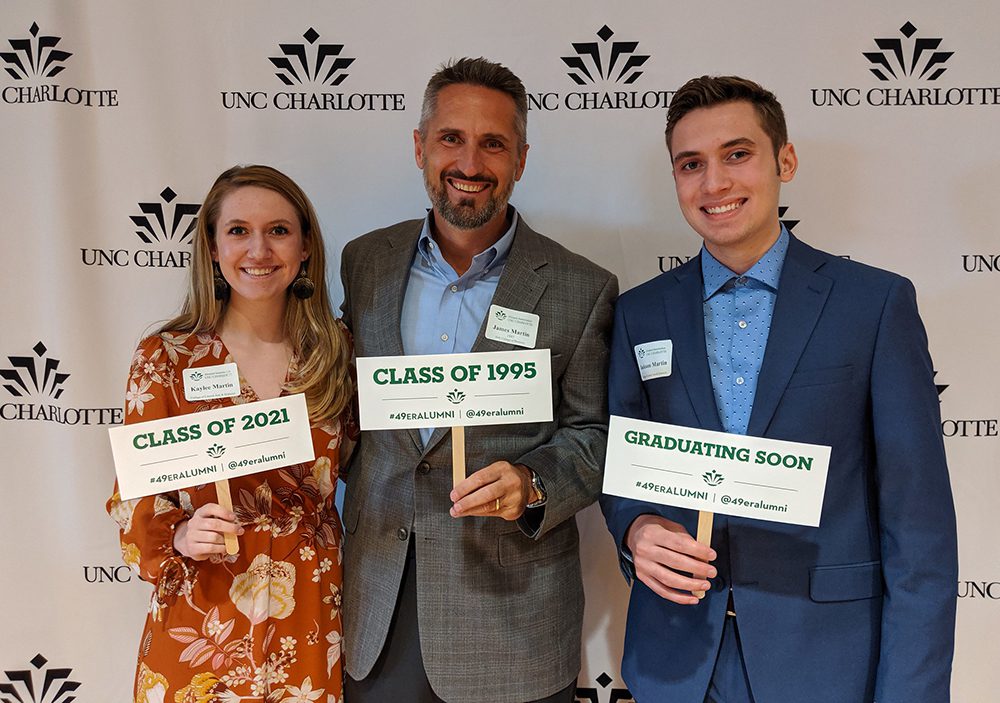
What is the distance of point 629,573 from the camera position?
154 centimetres

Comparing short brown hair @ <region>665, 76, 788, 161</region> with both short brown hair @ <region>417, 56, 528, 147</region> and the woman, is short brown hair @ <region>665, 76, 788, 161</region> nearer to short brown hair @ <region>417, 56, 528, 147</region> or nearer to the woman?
short brown hair @ <region>417, 56, 528, 147</region>

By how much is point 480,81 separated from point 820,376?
1.07 meters

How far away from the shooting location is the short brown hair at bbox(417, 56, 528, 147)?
1.77m

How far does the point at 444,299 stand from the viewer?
1732 millimetres

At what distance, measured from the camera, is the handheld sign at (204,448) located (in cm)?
141

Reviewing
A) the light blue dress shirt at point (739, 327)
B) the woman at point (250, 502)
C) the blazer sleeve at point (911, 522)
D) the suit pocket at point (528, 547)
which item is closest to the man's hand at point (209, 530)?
the woman at point (250, 502)

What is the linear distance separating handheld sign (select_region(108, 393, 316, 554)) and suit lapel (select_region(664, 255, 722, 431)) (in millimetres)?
832

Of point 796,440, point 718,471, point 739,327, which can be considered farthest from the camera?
point 739,327

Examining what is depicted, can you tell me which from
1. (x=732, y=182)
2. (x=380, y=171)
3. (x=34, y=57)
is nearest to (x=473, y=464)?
(x=732, y=182)

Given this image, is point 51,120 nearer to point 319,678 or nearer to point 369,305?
point 369,305

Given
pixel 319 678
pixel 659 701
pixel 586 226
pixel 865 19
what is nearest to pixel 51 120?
pixel 586 226

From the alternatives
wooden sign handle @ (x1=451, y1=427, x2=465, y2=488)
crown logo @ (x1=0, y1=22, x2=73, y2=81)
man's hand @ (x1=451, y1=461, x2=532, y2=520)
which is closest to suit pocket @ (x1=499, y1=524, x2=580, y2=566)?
man's hand @ (x1=451, y1=461, x2=532, y2=520)

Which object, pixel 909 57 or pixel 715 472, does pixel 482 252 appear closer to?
pixel 715 472

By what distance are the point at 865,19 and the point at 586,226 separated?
3.39ft
